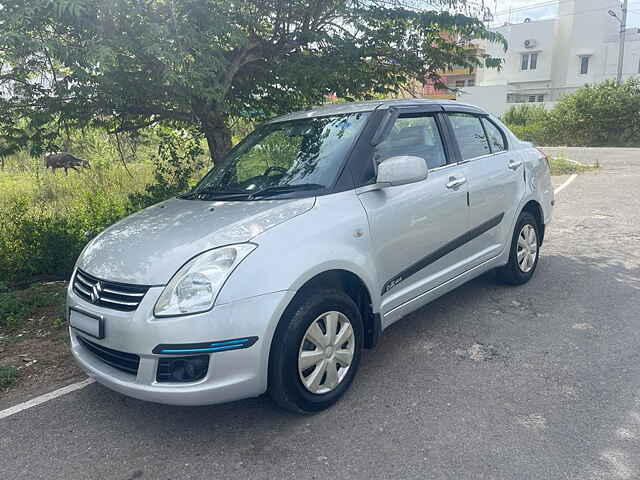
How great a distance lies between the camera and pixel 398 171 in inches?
130

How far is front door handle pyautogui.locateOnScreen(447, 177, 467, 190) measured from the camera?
399cm

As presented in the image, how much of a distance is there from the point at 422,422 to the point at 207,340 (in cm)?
129

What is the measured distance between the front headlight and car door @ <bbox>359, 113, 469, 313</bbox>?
99 cm

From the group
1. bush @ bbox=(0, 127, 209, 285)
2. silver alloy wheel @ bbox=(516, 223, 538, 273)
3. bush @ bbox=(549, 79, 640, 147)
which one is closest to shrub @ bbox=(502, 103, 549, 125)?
bush @ bbox=(549, 79, 640, 147)

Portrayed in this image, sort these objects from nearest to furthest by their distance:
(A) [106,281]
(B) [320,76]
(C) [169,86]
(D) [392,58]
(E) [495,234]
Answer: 1. (A) [106,281]
2. (E) [495,234]
3. (C) [169,86]
4. (B) [320,76]
5. (D) [392,58]

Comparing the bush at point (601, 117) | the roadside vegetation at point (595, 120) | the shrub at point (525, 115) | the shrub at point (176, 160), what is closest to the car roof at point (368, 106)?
the shrub at point (176, 160)

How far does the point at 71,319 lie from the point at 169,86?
2900 mm

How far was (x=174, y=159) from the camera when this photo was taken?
7219 millimetres

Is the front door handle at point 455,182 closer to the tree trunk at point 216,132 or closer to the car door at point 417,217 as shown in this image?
the car door at point 417,217

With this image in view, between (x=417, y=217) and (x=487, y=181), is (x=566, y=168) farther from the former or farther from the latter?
(x=417, y=217)

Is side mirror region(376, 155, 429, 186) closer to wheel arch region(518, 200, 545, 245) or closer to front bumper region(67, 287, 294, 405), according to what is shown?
front bumper region(67, 287, 294, 405)

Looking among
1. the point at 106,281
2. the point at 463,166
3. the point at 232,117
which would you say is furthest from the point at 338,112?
the point at 232,117

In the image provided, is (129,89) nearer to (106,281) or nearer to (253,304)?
(106,281)

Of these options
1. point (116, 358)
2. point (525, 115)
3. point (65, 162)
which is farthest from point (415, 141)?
point (525, 115)
